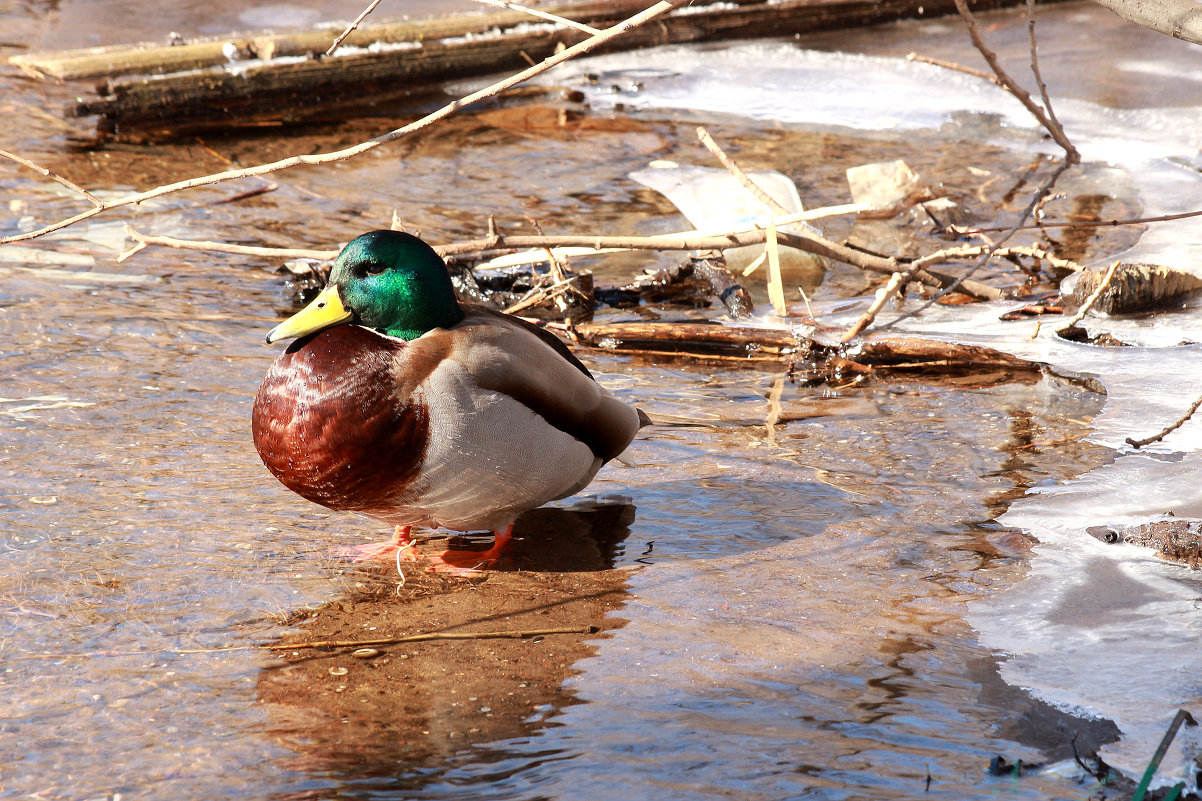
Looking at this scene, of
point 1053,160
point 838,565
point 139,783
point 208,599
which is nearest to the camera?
point 139,783

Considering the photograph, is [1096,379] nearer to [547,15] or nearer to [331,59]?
[547,15]

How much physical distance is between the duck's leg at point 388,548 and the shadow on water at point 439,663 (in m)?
0.07

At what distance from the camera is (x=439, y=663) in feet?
9.07

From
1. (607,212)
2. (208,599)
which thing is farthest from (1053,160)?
(208,599)

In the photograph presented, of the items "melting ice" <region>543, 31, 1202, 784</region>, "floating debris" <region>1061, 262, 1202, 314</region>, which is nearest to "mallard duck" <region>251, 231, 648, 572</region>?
"melting ice" <region>543, 31, 1202, 784</region>

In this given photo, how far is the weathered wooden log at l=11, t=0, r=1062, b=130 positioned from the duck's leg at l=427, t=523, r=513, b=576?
5.46 metres

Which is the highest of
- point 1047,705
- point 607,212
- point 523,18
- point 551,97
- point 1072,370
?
point 523,18

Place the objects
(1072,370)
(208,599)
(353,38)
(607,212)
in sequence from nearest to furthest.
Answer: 1. (208,599)
2. (1072,370)
3. (607,212)
4. (353,38)

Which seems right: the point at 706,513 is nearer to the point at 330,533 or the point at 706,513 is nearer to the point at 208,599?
the point at 330,533

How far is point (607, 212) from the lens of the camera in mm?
6695

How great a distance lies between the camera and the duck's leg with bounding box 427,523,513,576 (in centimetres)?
332

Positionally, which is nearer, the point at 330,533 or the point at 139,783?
the point at 139,783

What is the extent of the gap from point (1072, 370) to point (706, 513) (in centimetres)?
184

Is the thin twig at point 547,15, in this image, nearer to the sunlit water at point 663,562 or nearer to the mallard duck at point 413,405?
the mallard duck at point 413,405
